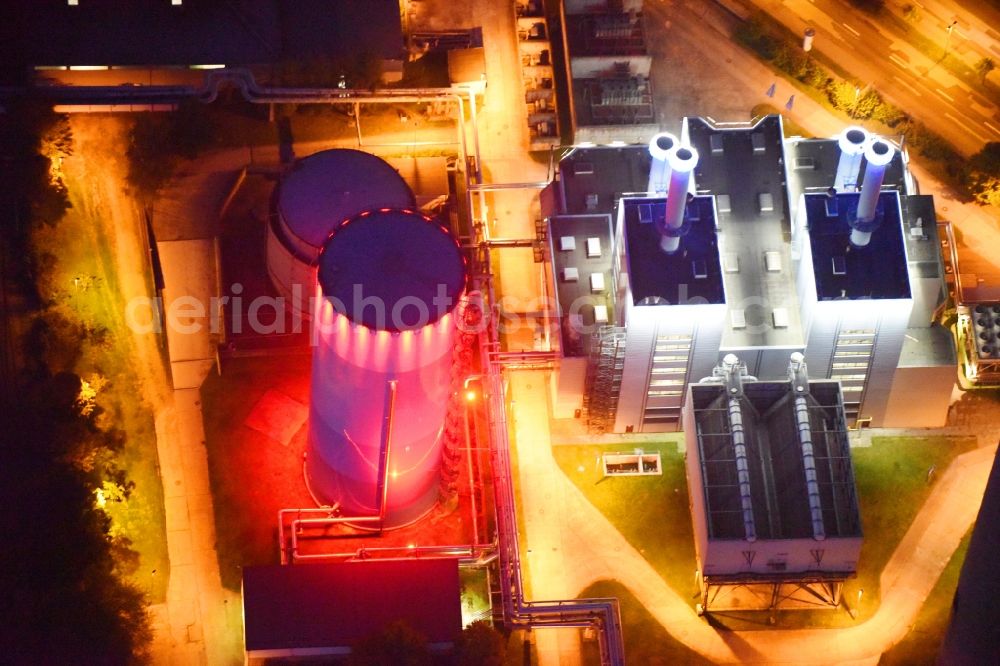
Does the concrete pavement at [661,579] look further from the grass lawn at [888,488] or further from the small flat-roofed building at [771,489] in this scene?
the small flat-roofed building at [771,489]

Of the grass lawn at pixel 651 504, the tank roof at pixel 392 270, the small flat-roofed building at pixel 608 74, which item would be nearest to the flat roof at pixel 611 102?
the small flat-roofed building at pixel 608 74

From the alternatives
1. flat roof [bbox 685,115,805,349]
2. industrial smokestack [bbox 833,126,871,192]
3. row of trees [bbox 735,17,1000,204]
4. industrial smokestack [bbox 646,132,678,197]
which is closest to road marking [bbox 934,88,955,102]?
row of trees [bbox 735,17,1000,204]

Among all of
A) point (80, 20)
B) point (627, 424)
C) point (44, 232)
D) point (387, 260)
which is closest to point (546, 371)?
point (627, 424)

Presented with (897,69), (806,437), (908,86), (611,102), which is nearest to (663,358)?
(806,437)

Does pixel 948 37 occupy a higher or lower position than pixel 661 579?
higher

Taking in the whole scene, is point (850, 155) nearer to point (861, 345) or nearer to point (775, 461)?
point (861, 345)

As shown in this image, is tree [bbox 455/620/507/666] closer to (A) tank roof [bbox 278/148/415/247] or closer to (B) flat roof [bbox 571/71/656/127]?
(A) tank roof [bbox 278/148/415/247]
